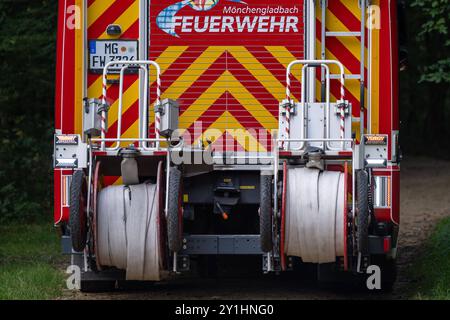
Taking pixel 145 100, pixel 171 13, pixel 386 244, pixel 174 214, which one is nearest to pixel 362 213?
pixel 386 244

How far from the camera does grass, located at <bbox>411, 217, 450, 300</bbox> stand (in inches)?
343

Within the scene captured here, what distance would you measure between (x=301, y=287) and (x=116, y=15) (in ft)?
10.2

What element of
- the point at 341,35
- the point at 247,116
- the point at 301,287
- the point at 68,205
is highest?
the point at 341,35

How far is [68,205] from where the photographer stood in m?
8.55

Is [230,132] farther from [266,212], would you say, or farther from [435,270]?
[435,270]

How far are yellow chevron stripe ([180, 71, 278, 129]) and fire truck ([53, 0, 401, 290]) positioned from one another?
1cm

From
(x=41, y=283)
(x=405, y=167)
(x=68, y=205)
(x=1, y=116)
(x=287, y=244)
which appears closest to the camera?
(x=287, y=244)

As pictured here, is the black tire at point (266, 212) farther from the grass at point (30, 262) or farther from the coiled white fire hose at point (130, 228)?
the grass at point (30, 262)

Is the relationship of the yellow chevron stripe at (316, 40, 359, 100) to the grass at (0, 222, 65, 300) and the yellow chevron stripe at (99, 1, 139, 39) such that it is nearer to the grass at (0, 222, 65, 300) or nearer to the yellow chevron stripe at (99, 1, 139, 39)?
the yellow chevron stripe at (99, 1, 139, 39)

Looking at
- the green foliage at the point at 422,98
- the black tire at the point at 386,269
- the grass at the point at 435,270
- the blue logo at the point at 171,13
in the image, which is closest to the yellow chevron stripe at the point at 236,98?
the blue logo at the point at 171,13

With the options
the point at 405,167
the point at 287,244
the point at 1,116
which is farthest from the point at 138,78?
the point at 405,167

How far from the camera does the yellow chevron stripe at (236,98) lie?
8938 millimetres

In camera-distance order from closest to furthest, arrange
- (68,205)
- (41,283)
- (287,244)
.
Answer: (287,244), (68,205), (41,283)

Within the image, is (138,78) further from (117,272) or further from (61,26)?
(117,272)
